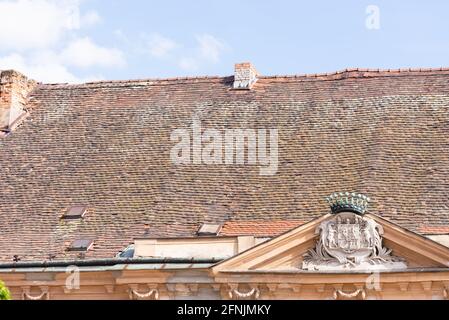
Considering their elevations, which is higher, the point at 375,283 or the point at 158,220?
the point at 158,220

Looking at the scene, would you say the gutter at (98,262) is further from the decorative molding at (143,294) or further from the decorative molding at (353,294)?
the decorative molding at (353,294)

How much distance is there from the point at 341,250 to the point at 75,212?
5.29m

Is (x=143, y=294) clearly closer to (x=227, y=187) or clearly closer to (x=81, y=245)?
(x=81, y=245)

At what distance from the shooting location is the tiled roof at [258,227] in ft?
64.4

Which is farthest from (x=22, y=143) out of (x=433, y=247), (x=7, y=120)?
(x=433, y=247)

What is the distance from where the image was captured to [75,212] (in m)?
21.0

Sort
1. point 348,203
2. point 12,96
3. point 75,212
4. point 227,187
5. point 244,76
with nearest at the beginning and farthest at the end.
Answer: point 348,203 → point 75,212 → point 227,187 → point 244,76 → point 12,96

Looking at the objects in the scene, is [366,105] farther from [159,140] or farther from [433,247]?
[433,247]

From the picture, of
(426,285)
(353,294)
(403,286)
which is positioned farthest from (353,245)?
(426,285)

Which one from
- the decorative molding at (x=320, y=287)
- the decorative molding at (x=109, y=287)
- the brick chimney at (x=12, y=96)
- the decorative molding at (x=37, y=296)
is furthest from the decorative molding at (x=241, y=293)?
the brick chimney at (x=12, y=96)

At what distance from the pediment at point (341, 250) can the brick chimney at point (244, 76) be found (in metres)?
6.41

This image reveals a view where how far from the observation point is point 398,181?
20.4 metres
